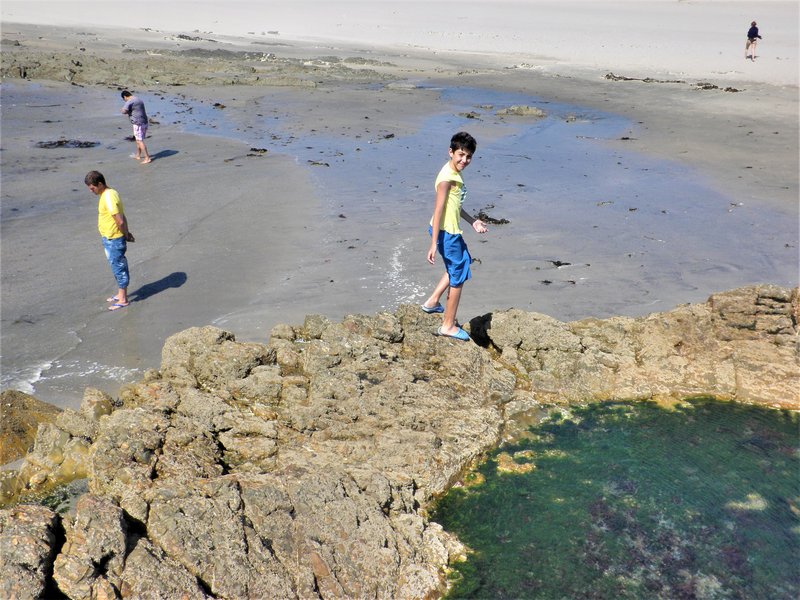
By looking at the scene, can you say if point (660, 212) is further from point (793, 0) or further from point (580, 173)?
point (793, 0)

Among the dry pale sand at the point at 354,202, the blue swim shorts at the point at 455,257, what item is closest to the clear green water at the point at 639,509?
the blue swim shorts at the point at 455,257

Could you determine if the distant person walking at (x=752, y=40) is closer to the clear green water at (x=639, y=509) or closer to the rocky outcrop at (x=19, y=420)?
the clear green water at (x=639, y=509)

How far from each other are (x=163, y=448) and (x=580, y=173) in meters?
10.9

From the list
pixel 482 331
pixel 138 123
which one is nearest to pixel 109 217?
pixel 482 331

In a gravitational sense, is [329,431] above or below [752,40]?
below

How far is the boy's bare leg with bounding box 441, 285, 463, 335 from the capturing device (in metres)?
6.14

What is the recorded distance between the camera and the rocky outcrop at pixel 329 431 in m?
3.76

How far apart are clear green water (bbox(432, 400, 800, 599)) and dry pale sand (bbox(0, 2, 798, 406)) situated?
2.25m

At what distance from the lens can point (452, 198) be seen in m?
5.88

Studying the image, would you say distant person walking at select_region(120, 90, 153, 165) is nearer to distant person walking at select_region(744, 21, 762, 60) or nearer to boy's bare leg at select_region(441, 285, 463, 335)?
boy's bare leg at select_region(441, 285, 463, 335)

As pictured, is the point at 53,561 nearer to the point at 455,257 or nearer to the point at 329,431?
the point at 329,431

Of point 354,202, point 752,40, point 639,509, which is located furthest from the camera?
point 752,40

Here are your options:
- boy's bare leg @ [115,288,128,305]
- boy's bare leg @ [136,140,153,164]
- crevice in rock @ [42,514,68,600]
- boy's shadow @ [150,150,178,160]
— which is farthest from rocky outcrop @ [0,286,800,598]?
boy's shadow @ [150,150,178,160]

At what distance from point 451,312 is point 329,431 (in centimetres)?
163
